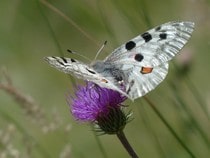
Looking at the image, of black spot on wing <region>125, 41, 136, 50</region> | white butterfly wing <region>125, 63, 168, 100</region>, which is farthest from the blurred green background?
white butterfly wing <region>125, 63, 168, 100</region>

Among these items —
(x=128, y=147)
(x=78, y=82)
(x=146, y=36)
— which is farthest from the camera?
(x=78, y=82)

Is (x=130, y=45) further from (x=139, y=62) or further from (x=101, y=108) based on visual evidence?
(x=101, y=108)

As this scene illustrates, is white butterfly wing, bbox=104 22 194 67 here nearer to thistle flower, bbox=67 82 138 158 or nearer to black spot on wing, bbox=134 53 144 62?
black spot on wing, bbox=134 53 144 62

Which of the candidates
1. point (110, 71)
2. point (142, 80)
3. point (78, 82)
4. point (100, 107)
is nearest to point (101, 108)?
point (100, 107)

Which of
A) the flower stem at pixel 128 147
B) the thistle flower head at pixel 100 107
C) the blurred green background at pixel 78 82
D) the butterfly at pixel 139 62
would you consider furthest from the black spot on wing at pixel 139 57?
the blurred green background at pixel 78 82

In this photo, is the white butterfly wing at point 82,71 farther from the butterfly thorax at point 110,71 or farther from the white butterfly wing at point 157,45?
the white butterfly wing at point 157,45

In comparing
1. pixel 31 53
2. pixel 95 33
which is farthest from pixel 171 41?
pixel 31 53
